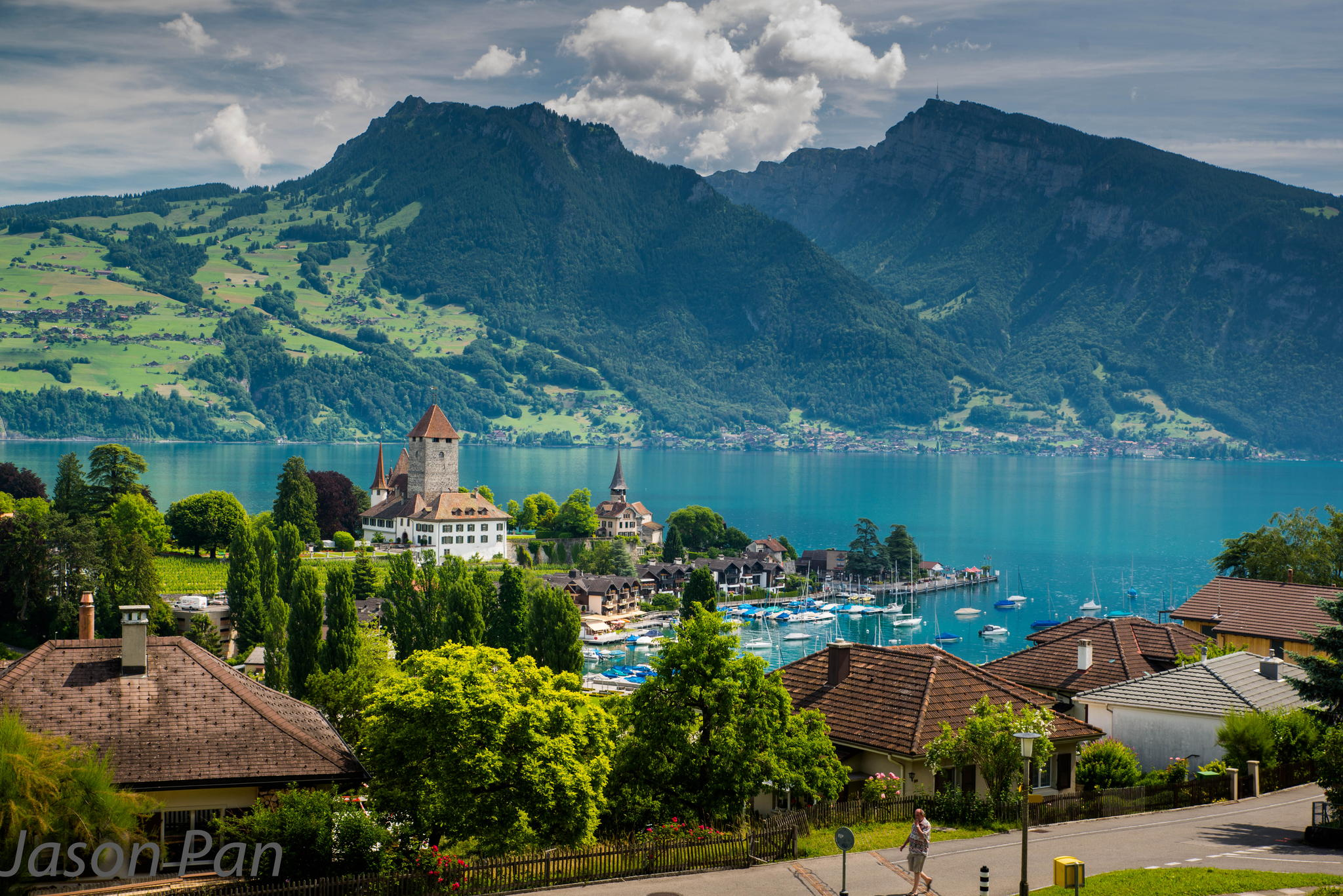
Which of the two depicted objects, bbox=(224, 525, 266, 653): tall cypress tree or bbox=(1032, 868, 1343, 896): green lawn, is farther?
bbox=(224, 525, 266, 653): tall cypress tree

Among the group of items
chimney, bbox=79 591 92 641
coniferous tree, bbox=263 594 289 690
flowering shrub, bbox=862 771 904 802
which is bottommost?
coniferous tree, bbox=263 594 289 690

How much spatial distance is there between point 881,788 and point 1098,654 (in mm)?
Result: 17672

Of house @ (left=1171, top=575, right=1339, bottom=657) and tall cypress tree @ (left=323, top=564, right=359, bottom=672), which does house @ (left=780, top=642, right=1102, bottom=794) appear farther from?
tall cypress tree @ (left=323, top=564, right=359, bottom=672)

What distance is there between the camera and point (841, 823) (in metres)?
25.6

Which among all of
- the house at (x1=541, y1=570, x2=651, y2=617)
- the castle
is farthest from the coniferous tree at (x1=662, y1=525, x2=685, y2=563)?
the castle

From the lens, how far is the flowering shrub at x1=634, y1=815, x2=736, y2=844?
73.6ft

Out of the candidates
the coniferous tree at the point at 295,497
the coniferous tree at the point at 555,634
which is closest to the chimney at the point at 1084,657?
the coniferous tree at the point at 555,634

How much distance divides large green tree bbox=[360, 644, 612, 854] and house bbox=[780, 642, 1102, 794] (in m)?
8.43

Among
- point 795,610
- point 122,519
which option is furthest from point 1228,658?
point 795,610

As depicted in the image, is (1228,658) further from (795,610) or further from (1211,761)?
(795,610)

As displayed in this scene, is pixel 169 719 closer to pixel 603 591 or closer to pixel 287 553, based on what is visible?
pixel 287 553

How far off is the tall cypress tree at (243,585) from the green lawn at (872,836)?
178ft

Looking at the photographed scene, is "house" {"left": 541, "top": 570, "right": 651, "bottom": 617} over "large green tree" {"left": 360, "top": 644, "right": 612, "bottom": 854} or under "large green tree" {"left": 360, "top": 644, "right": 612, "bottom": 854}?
under

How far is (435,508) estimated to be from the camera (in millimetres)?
133125
